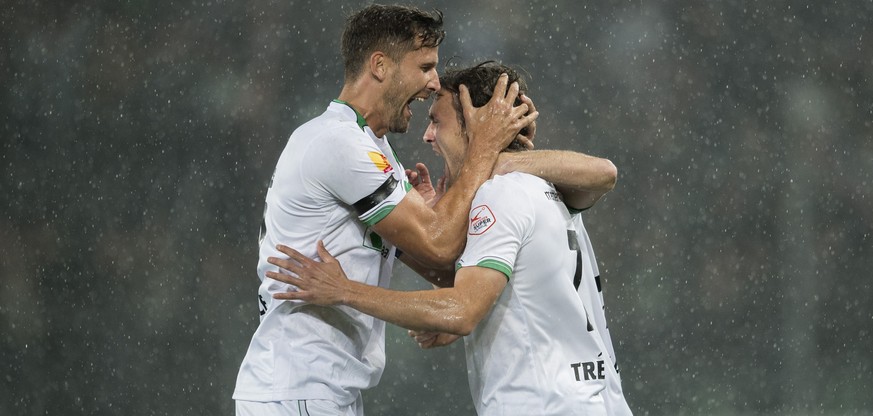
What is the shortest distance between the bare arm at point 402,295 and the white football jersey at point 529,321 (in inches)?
2.7

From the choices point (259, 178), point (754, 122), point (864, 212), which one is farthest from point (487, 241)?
point (864, 212)

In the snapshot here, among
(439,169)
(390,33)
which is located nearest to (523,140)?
(390,33)

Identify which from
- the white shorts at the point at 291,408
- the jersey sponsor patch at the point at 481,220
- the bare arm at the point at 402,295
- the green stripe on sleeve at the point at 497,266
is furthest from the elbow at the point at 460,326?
the white shorts at the point at 291,408

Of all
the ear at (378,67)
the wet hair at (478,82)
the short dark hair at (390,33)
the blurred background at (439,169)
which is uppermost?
the short dark hair at (390,33)

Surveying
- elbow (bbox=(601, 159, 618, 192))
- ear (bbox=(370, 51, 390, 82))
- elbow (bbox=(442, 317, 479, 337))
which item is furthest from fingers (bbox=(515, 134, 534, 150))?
elbow (bbox=(442, 317, 479, 337))

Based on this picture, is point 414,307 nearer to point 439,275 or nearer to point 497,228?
point 497,228

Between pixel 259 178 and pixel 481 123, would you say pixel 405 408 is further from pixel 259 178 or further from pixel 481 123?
pixel 481 123

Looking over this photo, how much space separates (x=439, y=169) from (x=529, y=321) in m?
5.96

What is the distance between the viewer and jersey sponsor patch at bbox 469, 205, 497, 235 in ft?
9.49

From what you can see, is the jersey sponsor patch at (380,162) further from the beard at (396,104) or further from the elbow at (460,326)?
the elbow at (460,326)

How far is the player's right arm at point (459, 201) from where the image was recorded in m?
3.12

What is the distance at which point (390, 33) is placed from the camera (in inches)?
138

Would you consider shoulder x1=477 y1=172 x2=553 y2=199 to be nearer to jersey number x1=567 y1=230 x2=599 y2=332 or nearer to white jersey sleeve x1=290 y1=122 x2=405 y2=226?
jersey number x1=567 y1=230 x2=599 y2=332

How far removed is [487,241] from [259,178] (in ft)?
19.7
